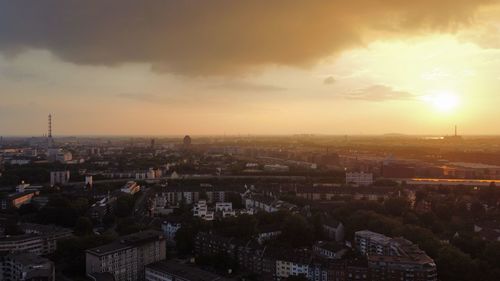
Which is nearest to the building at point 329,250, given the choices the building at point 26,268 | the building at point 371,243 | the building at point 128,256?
the building at point 371,243

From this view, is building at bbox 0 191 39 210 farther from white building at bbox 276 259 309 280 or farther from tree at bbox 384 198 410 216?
tree at bbox 384 198 410 216

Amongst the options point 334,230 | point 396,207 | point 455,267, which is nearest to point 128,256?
point 334,230

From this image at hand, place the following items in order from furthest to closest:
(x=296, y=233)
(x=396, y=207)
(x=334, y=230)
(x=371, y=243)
→ (x=396, y=207)
(x=334, y=230)
(x=296, y=233)
(x=371, y=243)

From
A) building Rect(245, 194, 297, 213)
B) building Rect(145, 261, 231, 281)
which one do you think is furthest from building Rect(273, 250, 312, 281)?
building Rect(245, 194, 297, 213)

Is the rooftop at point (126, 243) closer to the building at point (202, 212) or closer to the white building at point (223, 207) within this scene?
the building at point (202, 212)

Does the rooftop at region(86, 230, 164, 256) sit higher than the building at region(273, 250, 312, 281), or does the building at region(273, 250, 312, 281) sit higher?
the rooftop at region(86, 230, 164, 256)

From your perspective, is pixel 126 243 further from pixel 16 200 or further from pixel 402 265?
pixel 16 200
